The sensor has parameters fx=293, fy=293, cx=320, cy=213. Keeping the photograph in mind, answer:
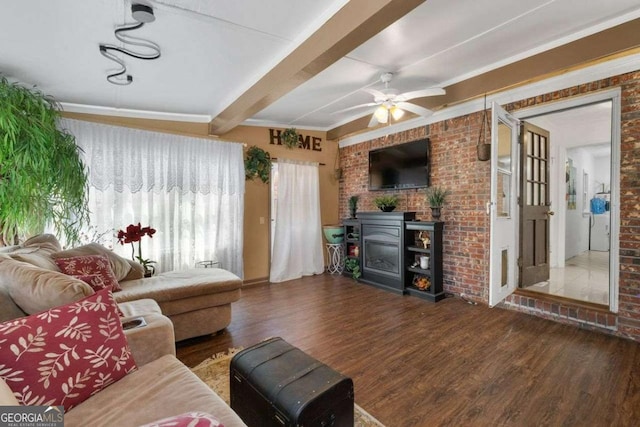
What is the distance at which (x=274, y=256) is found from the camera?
4910 millimetres

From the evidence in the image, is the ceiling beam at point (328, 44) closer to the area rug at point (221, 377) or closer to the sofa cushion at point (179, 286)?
the sofa cushion at point (179, 286)

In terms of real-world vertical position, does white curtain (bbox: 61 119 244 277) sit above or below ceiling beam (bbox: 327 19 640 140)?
below

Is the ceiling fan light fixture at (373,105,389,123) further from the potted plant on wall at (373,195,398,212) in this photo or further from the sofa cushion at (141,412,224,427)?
the sofa cushion at (141,412,224,427)

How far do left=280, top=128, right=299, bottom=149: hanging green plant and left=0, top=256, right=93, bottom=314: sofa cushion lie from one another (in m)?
3.83

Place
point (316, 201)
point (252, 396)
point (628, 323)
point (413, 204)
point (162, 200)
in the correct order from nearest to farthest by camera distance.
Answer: point (252, 396)
point (628, 323)
point (162, 200)
point (413, 204)
point (316, 201)

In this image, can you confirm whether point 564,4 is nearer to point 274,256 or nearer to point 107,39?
point 107,39

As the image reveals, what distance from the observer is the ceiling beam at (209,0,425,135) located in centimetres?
178

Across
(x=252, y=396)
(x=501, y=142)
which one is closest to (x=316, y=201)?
(x=501, y=142)

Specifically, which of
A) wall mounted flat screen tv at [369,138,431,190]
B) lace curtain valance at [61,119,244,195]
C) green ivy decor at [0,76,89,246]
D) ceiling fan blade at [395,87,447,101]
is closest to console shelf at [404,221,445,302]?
wall mounted flat screen tv at [369,138,431,190]

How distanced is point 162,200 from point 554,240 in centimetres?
630

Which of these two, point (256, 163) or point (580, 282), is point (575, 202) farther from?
point (256, 163)

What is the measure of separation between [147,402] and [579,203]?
8040mm

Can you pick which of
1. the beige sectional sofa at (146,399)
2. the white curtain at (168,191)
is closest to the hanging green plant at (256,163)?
the white curtain at (168,191)

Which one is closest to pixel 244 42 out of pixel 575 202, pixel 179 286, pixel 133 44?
pixel 133 44
